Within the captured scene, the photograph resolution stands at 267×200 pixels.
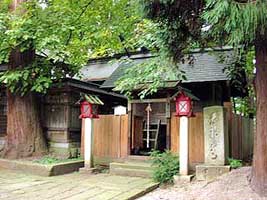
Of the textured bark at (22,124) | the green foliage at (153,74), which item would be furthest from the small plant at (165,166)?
the textured bark at (22,124)

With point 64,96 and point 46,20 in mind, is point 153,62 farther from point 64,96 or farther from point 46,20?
point 64,96

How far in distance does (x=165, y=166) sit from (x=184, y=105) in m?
1.60

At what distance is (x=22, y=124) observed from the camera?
35.2ft

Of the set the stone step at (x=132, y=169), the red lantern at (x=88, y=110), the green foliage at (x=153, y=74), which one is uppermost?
the green foliage at (x=153, y=74)

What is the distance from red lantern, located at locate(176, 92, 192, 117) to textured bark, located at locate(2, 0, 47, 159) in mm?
5036

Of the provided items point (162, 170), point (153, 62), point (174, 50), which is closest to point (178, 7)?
point (174, 50)

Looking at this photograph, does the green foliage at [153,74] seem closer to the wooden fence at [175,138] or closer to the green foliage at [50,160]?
the wooden fence at [175,138]

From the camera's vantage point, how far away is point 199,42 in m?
7.05

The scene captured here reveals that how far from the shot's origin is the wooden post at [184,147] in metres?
8.10

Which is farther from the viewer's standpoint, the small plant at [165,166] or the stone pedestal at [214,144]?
the small plant at [165,166]

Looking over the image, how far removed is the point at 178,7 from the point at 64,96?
663 cm

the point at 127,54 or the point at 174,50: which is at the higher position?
the point at 127,54

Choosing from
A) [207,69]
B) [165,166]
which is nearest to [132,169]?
[165,166]

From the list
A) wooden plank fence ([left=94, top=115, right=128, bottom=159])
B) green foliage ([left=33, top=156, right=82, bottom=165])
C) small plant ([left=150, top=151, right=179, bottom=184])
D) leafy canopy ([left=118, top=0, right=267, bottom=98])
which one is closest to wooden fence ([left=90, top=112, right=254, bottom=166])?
wooden plank fence ([left=94, top=115, right=128, bottom=159])
